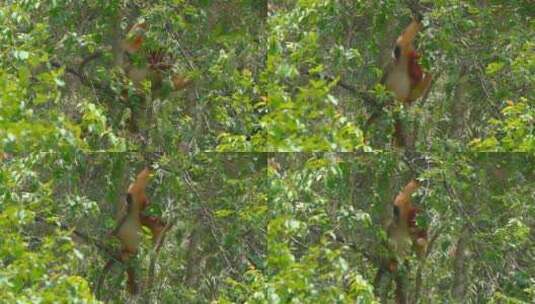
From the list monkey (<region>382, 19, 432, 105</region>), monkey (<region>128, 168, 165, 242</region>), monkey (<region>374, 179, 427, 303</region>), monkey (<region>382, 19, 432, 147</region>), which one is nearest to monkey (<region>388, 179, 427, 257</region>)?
monkey (<region>374, 179, 427, 303</region>)

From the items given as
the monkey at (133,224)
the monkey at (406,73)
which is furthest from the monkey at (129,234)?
the monkey at (406,73)

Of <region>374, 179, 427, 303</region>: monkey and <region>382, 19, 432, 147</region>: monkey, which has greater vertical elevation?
<region>382, 19, 432, 147</region>: monkey

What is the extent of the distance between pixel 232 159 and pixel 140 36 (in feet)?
1.70

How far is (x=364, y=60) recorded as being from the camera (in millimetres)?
3648

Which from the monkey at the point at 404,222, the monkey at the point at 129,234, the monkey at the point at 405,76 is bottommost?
the monkey at the point at 129,234

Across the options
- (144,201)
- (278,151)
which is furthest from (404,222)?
(144,201)

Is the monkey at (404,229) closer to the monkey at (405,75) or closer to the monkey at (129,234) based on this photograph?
the monkey at (405,75)

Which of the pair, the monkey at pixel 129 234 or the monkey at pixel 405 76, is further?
the monkey at pixel 129 234

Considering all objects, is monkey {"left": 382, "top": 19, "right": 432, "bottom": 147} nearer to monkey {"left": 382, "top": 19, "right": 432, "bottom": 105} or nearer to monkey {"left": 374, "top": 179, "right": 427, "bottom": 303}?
monkey {"left": 382, "top": 19, "right": 432, "bottom": 105}

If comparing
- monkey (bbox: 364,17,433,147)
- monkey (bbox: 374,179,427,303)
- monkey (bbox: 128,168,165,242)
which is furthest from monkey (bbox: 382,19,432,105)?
monkey (bbox: 128,168,165,242)

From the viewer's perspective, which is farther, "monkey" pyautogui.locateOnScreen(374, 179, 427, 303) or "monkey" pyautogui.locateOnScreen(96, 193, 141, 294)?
"monkey" pyautogui.locateOnScreen(96, 193, 141, 294)

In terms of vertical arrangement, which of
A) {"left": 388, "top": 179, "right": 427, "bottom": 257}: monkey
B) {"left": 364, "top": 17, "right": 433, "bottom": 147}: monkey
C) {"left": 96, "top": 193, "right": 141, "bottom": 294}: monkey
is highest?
{"left": 364, "top": 17, "right": 433, "bottom": 147}: monkey

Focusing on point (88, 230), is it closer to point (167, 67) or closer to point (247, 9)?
point (167, 67)

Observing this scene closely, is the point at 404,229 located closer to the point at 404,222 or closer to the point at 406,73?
the point at 404,222
